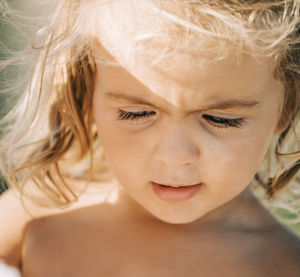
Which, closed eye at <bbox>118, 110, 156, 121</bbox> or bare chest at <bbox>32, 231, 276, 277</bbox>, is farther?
bare chest at <bbox>32, 231, 276, 277</bbox>

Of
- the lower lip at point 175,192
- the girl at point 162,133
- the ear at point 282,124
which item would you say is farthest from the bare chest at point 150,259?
the ear at point 282,124

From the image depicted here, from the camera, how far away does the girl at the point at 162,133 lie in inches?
48.0

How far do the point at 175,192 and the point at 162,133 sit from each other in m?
0.16

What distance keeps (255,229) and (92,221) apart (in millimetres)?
481

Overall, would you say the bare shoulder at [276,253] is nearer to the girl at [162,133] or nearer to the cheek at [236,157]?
the girl at [162,133]

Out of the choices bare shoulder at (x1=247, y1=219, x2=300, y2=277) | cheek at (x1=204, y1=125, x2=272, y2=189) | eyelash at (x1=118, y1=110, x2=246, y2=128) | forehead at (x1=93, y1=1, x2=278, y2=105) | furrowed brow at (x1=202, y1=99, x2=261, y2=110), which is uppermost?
forehead at (x1=93, y1=1, x2=278, y2=105)

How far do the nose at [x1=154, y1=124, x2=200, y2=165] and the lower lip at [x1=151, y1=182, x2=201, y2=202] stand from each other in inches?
3.9

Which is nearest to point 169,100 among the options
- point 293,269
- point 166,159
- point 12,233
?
point 166,159

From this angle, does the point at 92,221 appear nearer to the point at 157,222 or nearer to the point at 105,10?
the point at 157,222

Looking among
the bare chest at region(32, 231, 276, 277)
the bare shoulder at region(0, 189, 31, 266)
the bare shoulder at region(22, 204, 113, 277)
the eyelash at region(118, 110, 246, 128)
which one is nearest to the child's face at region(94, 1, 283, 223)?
the eyelash at region(118, 110, 246, 128)

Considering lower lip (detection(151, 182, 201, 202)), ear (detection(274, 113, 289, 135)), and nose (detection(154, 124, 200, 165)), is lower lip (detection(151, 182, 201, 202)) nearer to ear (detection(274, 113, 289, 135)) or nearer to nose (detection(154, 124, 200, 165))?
nose (detection(154, 124, 200, 165))

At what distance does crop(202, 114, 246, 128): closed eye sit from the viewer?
129 centimetres

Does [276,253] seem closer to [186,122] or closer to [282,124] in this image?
[282,124]

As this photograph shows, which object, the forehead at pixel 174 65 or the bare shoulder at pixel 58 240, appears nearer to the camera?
the forehead at pixel 174 65
